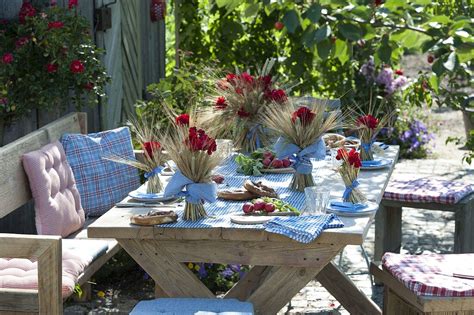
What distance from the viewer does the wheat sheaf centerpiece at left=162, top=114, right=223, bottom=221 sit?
4242 mm

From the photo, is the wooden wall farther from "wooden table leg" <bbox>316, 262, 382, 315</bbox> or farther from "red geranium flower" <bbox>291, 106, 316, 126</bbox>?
"wooden table leg" <bbox>316, 262, 382, 315</bbox>

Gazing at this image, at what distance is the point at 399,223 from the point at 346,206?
2070 millimetres

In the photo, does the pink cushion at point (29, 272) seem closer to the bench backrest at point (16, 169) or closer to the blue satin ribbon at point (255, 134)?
the bench backrest at point (16, 169)

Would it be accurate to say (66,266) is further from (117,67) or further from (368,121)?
(117,67)

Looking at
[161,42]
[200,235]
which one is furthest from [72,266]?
[161,42]

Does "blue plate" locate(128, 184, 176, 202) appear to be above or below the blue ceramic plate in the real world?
below

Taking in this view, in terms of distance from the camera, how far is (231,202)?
4.65 metres

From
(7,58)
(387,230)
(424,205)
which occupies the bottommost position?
(387,230)

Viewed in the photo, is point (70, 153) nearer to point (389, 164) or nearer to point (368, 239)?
point (389, 164)

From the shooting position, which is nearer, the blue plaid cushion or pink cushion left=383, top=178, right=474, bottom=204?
the blue plaid cushion

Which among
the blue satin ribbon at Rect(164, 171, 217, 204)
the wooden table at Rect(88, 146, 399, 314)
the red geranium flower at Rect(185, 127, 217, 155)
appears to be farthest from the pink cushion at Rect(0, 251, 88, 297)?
the red geranium flower at Rect(185, 127, 217, 155)

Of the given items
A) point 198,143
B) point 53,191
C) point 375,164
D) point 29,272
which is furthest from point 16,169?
point 375,164

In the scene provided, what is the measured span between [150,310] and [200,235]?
41 centimetres

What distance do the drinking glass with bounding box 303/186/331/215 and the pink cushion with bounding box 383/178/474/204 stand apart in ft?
6.40
